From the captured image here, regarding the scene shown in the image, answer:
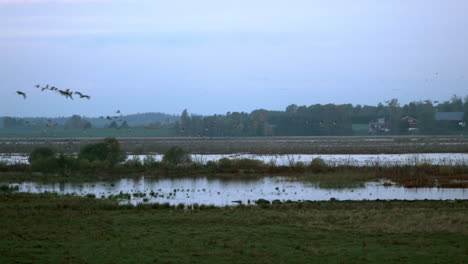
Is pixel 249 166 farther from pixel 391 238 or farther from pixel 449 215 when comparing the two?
pixel 391 238

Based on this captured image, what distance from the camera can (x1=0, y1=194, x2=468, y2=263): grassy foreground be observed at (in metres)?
15.6

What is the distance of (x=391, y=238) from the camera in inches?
714

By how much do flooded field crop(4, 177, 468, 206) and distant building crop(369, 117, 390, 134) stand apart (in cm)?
9272

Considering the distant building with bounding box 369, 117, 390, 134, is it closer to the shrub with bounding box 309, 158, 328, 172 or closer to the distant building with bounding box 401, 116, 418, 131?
the distant building with bounding box 401, 116, 418, 131

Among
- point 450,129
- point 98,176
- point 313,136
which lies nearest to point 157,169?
point 98,176

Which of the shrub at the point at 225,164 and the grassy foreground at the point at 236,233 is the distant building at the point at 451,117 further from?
the grassy foreground at the point at 236,233

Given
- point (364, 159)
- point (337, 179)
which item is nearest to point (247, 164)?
point (337, 179)

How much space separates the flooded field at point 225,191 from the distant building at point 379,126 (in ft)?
304

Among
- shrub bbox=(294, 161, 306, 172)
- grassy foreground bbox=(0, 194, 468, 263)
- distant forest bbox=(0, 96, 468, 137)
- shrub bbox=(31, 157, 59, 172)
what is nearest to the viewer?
grassy foreground bbox=(0, 194, 468, 263)

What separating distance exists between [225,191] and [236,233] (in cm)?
1863

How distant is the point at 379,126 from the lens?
447ft

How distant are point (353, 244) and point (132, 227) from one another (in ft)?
26.1

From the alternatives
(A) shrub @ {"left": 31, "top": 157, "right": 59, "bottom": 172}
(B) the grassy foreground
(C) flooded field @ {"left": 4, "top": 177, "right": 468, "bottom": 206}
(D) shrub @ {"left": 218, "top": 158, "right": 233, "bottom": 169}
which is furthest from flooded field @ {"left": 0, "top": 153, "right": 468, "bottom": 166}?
(B) the grassy foreground

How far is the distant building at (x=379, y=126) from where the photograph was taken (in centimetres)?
13400
